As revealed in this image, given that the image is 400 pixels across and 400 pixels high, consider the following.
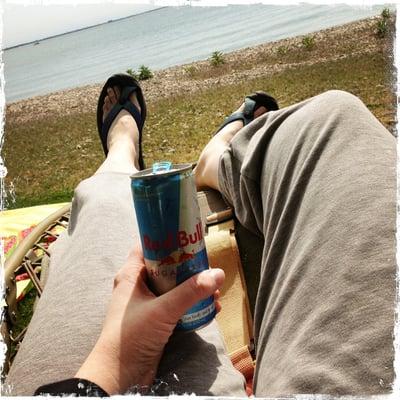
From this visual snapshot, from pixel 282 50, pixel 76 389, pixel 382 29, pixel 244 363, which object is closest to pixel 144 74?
pixel 282 50

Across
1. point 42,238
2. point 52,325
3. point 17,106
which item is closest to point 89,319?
point 52,325

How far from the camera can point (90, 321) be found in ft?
2.95

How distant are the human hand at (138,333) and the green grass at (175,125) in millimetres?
3127

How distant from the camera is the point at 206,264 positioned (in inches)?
32.2

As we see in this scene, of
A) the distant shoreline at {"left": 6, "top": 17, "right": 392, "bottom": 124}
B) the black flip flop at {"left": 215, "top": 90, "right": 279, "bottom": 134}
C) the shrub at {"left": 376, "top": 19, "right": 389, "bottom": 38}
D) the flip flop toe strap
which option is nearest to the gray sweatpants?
the black flip flop at {"left": 215, "top": 90, "right": 279, "bottom": 134}

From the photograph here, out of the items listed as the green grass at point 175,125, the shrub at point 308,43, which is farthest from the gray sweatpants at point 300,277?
the shrub at point 308,43

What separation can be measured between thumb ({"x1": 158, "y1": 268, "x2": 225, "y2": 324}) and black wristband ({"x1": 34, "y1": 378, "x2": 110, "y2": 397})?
6.3 inches

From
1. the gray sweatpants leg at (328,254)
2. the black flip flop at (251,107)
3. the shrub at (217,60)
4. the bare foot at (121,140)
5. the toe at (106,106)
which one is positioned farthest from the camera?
the shrub at (217,60)

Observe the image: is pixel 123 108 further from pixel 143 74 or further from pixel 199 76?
pixel 143 74

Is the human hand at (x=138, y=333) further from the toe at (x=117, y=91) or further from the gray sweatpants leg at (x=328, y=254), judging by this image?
the toe at (x=117, y=91)

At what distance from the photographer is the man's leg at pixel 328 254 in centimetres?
67

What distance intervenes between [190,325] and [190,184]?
0.27 metres

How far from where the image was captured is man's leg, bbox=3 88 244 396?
2.69ft

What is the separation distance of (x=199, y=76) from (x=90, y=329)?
11161 millimetres
